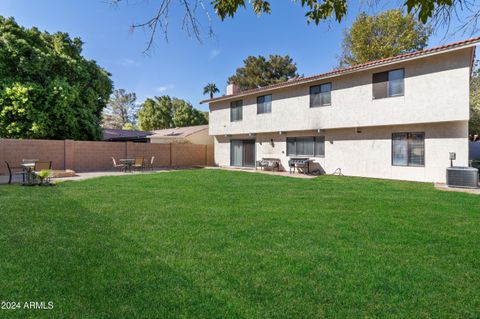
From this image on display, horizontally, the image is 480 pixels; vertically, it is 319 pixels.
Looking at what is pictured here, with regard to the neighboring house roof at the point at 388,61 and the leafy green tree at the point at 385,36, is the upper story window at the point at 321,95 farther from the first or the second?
the leafy green tree at the point at 385,36

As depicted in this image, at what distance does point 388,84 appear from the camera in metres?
14.6

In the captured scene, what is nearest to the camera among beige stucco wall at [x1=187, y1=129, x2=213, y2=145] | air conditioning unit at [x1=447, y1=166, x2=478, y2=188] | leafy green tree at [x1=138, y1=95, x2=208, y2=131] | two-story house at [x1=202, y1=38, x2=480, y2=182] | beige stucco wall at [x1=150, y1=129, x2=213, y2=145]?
Answer: air conditioning unit at [x1=447, y1=166, x2=478, y2=188]

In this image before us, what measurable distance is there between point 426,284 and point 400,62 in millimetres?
13211

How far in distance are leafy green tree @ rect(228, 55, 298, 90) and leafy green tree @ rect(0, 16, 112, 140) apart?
2618 centimetres

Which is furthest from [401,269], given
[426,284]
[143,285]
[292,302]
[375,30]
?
[375,30]

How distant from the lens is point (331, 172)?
Result: 17516mm

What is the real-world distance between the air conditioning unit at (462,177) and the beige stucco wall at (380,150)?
166cm

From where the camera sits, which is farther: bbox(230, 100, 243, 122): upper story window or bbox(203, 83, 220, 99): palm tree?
bbox(203, 83, 220, 99): palm tree

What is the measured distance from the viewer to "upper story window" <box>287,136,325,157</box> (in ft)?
59.8

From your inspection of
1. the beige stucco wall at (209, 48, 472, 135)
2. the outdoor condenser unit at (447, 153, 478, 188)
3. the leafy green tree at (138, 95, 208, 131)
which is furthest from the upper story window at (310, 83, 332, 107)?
the leafy green tree at (138, 95, 208, 131)

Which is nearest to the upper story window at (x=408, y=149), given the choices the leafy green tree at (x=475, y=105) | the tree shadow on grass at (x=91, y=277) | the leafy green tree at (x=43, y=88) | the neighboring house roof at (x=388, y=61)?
the neighboring house roof at (x=388, y=61)

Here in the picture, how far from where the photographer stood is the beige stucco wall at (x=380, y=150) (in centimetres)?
1326

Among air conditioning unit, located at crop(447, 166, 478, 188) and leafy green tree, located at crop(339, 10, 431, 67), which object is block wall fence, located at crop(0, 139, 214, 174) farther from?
air conditioning unit, located at crop(447, 166, 478, 188)

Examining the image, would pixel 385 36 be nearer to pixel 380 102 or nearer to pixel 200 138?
pixel 380 102
